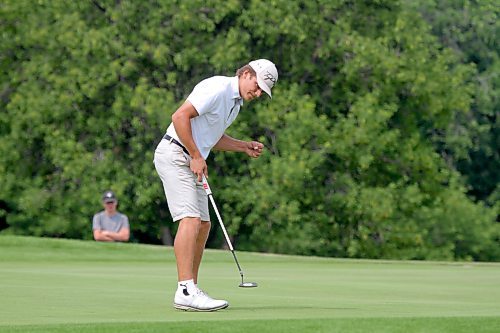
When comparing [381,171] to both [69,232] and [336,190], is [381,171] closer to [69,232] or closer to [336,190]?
[336,190]

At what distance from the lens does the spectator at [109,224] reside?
19016mm

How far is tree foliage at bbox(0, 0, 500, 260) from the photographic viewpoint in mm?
24969

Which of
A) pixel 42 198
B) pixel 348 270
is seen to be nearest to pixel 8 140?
pixel 42 198

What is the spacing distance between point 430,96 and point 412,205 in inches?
86.8

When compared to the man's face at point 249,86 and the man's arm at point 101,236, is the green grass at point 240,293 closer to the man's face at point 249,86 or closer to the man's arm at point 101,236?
the man's face at point 249,86

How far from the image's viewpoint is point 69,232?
25.6m

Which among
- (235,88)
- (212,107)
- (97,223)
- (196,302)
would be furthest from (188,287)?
(97,223)

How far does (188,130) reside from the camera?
8320 millimetres

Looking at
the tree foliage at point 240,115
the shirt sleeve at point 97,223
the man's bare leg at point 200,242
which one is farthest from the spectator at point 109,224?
the man's bare leg at point 200,242

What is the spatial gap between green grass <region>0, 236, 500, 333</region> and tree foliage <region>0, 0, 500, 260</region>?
818cm

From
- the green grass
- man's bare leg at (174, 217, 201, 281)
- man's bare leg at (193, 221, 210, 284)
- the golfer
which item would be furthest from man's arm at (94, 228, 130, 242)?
A: man's bare leg at (174, 217, 201, 281)

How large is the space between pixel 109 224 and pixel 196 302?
1127 cm

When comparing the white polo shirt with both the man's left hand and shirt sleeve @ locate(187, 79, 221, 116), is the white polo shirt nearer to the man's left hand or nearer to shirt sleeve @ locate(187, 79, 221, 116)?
shirt sleeve @ locate(187, 79, 221, 116)

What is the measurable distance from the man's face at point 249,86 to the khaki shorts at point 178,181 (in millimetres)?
547
